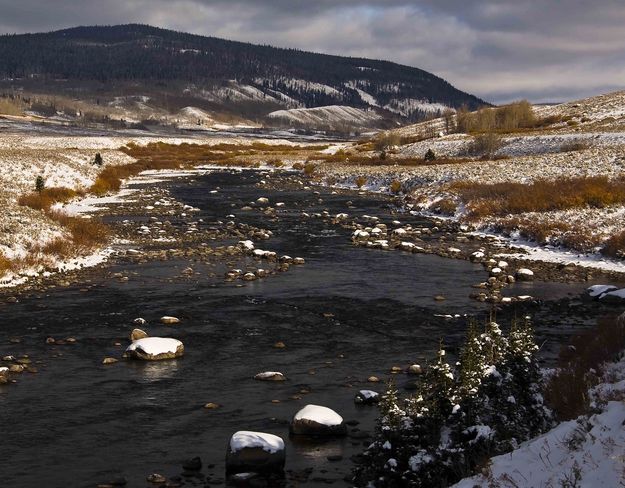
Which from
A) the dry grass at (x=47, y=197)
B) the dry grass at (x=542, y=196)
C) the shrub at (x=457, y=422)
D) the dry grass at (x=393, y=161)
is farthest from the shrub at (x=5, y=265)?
the dry grass at (x=393, y=161)

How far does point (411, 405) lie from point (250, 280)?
13.9 m

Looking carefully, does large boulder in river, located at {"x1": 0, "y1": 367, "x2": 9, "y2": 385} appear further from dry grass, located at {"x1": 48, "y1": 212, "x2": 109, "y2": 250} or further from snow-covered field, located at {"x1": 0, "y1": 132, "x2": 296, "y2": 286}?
dry grass, located at {"x1": 48, "y1": 212, "x2": 109, "y2": 250}

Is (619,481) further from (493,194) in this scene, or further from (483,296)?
(493,194)

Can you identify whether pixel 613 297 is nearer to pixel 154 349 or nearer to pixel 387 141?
pixel 154 349

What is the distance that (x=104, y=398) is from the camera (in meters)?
13.5

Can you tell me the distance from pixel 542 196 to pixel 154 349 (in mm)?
28456

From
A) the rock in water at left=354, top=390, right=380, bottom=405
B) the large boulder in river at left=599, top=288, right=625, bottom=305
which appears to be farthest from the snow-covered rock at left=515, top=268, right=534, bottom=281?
the rock in water at left=354, top=390, right=380, bottom=405

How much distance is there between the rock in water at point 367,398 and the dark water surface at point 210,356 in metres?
0.18

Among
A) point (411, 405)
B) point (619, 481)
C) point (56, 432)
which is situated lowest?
point (56, 432)

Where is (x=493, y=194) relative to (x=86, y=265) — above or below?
above

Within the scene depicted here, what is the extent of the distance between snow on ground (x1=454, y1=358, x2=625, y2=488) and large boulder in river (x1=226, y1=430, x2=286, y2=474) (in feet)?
11.2

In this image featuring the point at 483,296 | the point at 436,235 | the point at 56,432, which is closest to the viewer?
the point at 56,432

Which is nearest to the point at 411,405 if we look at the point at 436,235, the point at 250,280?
the point at 250,280

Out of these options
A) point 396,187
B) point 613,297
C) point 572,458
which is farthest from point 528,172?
point 572,458
